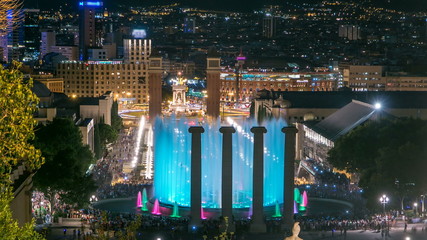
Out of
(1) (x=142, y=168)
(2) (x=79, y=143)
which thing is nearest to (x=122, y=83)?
(1) (x=142, y=168)

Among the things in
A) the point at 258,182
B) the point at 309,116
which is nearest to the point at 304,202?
the point at 258,182

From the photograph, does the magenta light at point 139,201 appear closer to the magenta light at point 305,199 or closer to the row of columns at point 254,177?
the row of columns at point 254,177

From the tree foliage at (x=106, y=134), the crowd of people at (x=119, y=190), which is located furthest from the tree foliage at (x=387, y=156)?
the tree foliage at (x=106, y=134)

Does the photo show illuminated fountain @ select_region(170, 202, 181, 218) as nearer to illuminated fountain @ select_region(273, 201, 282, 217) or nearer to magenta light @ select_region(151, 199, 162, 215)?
magenta light @ select_region(151, 199, 162, 215)

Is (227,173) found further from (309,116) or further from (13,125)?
(309,116)

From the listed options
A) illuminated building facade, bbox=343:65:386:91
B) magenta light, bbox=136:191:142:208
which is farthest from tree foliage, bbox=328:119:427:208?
illuminated building facade, bbox=343:65:386:91
